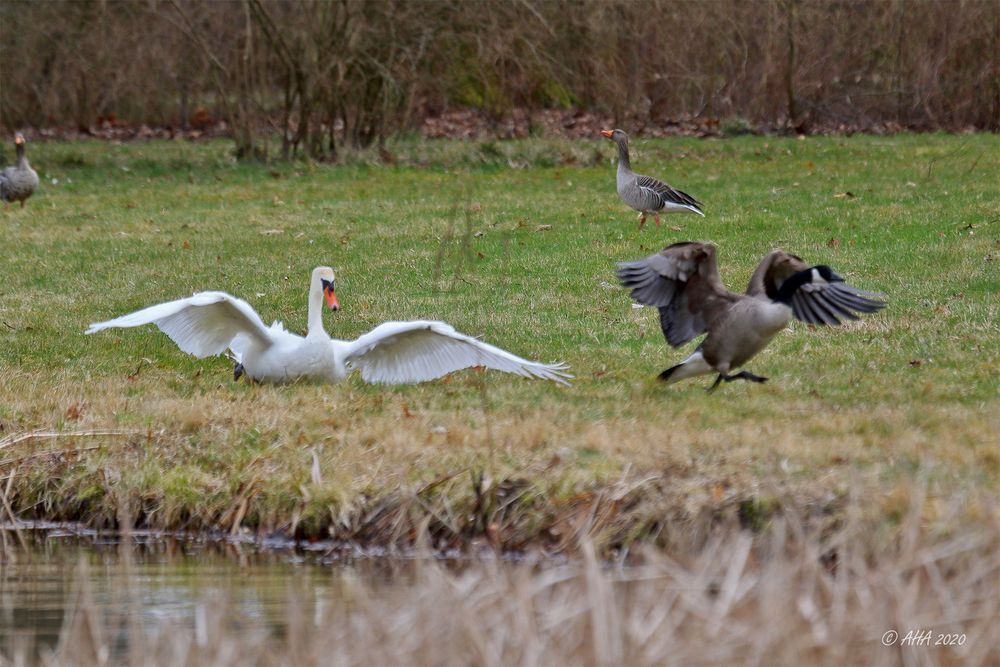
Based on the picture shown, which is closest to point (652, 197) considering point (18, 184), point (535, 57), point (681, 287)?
point (681, 287)

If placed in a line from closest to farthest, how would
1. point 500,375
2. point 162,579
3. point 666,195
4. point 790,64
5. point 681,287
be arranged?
point 162,579 < point 681,287 < point 500,375 < point 666,195 < point 790,64

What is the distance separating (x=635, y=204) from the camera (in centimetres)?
1473

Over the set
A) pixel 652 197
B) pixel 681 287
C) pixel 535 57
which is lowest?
pixel 681 287

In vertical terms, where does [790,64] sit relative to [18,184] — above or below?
above

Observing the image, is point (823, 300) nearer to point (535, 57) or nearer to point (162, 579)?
point (162, 579)

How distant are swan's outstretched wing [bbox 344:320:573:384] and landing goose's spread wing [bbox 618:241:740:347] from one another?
675 mm

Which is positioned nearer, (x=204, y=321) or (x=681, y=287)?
(x=681, y=287)

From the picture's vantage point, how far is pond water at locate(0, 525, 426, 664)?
540 cm

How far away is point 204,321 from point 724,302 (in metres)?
3.09

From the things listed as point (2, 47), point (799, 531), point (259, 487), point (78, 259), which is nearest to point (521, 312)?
point (259, 487)

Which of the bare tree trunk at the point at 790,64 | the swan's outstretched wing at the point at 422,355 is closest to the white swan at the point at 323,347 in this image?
the swan's outstretched wing at the point at 422,355

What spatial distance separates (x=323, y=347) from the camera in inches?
334

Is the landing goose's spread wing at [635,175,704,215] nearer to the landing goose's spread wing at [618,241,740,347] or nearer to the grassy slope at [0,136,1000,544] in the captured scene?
the grassy slope at [0,136,1000,544]

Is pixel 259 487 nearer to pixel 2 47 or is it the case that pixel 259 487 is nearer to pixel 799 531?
pixel 799 531
